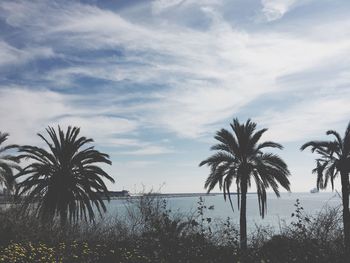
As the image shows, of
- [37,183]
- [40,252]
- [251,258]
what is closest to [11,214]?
[37,183]

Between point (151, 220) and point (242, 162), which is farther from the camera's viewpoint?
point (242, 162)

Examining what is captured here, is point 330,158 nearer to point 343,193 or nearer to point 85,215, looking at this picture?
point 343,193

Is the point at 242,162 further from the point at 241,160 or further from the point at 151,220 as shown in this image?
the point at 151,220

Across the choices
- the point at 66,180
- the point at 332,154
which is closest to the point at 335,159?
the point at 332,154

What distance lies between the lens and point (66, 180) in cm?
2169

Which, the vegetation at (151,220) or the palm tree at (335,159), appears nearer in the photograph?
the vegetation at (151,220)

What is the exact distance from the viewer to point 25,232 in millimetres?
16453

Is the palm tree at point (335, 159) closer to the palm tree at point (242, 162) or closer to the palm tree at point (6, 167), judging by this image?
the palm tree at point (242, 162)

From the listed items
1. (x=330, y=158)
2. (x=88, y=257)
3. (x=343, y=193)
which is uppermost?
(x=330, y=158)

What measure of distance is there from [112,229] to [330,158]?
543 inches

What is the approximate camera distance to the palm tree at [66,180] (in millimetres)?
20891

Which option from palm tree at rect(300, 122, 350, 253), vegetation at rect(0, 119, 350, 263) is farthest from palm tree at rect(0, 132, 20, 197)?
palm tree at rect(300, 122, 350, 253)

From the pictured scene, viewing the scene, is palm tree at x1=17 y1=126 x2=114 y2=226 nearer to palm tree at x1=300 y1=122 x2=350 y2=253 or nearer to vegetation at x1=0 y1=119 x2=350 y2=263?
vegetation at x1=0 y1=119 x2=350 y2=263

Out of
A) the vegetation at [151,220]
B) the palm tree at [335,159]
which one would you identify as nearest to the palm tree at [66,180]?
the vegetation at [151,220]
